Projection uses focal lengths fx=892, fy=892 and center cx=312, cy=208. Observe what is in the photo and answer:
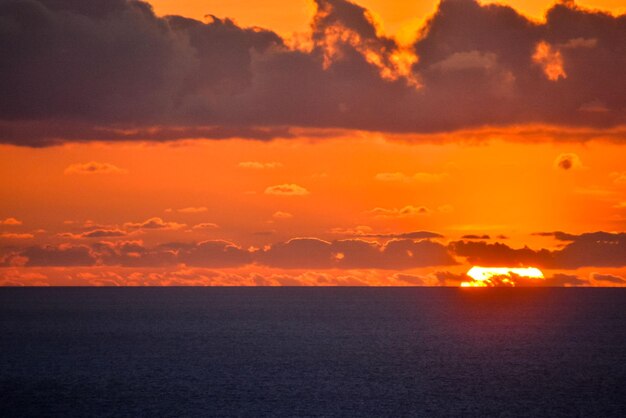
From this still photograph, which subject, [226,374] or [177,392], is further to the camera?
[226,374]

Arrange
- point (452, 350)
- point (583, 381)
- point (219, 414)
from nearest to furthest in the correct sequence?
point (219, 414) → point (583, 381) → point (452, 350)

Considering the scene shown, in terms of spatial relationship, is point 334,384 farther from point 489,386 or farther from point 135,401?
point 135,401

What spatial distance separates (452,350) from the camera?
164m

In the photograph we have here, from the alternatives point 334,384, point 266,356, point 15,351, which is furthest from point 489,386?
point 15,351

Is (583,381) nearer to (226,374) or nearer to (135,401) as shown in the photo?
(226,374)

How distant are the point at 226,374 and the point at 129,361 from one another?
26.4 metres

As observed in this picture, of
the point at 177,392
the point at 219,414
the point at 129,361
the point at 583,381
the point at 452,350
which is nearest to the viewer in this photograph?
the point at 219,414

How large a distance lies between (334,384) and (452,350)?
54243mm

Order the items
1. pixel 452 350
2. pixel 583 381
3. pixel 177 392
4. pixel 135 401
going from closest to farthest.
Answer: pixel 135 401 → pixel 177 392 → pixel 583 381 → pixel 452 350

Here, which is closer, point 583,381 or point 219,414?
point 219,414

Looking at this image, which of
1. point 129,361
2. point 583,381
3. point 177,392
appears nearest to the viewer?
point 177,392

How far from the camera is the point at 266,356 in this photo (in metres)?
152

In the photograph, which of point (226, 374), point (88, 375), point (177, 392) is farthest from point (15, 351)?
point (177, 392)

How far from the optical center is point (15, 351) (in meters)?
166
